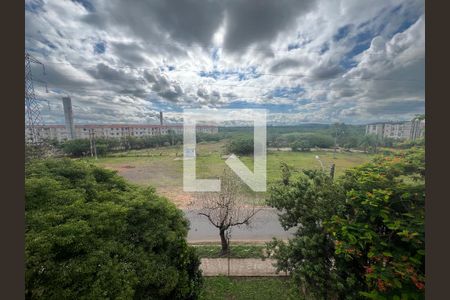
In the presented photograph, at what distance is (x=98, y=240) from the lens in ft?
8.20

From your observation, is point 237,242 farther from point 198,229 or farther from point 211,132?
point 211,132

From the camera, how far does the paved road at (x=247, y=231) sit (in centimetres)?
704

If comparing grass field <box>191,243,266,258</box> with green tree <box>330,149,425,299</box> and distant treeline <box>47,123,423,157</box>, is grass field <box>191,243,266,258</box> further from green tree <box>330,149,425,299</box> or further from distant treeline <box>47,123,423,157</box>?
distant treeline <box>47,123,423,157</box>

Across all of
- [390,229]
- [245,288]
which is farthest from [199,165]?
[390,229]

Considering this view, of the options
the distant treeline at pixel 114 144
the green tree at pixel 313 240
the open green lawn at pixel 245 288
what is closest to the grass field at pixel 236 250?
the open green lawn at pixel 245 288

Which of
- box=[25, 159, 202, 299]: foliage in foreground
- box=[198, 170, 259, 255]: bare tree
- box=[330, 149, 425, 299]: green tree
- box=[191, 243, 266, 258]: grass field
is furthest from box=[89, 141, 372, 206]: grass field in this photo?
box=[25, 159, 202, 299]: foliage in foreground

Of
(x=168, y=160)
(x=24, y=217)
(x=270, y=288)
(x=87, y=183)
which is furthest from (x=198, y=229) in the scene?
(x=168, y=160)

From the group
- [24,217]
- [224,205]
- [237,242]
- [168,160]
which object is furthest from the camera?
[168,160]

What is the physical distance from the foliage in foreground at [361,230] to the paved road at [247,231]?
2.72 metres

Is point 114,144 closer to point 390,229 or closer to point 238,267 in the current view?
point 238,267

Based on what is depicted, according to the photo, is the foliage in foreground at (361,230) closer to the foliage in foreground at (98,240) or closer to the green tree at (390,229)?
the green tree at (390,229)

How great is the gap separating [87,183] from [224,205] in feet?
13.3

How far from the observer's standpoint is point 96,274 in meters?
2.25

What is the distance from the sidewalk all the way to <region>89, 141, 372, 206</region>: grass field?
3.14 metres
